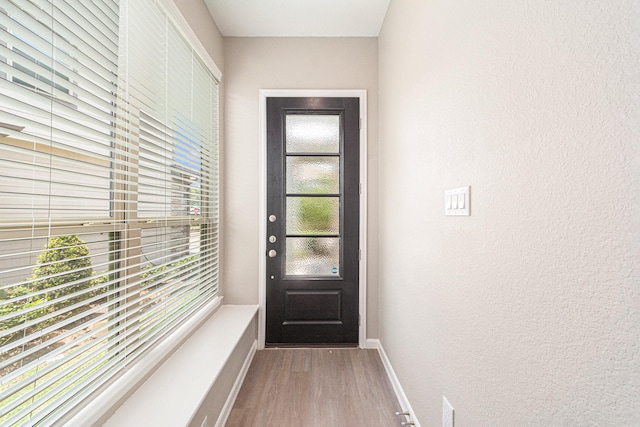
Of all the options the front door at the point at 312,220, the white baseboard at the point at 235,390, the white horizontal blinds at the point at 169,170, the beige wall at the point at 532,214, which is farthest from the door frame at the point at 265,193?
the beige wall at the point at 532,214

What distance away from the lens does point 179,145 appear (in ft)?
6.00

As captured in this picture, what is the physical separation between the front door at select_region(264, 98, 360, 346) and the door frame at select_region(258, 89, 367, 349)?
1.4 inches

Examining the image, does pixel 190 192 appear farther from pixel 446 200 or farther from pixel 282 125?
pixel 446 200

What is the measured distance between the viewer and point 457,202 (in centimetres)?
117

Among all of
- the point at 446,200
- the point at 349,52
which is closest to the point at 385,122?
the point at 349,52

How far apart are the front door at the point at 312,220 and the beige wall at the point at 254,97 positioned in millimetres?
135

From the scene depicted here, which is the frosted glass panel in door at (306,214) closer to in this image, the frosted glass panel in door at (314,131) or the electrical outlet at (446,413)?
the frosted glass panel in door at (314,131)

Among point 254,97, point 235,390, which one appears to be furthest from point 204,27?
point 235,390

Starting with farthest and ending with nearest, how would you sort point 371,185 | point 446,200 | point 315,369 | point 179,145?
1. point 371,185
2. point 315,369
3. point 179,145
4. point 446,200

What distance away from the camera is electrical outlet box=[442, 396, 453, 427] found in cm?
122

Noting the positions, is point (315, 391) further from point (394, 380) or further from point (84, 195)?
point (84, 195)

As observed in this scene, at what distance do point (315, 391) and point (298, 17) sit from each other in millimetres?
2762

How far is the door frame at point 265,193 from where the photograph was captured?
8.60 feet

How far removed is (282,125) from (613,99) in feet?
7.62
